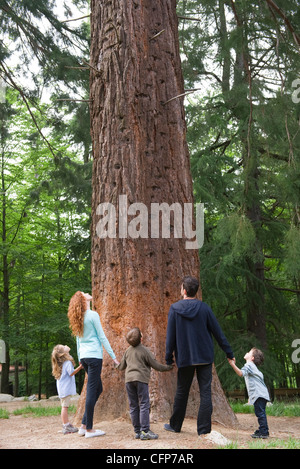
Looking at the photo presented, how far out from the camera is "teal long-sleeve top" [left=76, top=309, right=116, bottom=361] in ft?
16.0

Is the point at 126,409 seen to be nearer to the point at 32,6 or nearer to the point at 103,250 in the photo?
the point at 103,250

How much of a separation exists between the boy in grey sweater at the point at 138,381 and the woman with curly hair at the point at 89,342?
0.22 metres

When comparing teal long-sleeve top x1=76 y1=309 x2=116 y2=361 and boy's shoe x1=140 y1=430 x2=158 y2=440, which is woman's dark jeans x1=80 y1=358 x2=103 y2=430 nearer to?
teal long-sleeve top x1=76 y1=309 x2=116 y2=361

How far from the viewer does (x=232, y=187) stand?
37.7ft

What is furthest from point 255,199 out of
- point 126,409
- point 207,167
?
point 126,409

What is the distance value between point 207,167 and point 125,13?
575 centimetres

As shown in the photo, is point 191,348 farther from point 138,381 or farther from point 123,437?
point 123,437

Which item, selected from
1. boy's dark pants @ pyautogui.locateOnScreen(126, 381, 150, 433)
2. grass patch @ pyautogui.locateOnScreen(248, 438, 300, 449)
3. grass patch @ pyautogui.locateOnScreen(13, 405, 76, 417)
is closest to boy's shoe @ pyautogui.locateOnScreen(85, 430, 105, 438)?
boy's dark pants @ pyautogui.locateOnScreen(126, 381, 150, 433)

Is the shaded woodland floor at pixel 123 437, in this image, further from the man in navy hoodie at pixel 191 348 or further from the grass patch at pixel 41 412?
the grass patch at pixel 41 412

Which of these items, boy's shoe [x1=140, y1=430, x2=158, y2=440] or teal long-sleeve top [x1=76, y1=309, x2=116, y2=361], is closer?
boy's shoe [x1=140, y1=430, x2=158, y2=440]

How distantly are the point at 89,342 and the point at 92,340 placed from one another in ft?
0.11

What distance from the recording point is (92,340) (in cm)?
494

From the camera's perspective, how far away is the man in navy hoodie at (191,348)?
4523 mm

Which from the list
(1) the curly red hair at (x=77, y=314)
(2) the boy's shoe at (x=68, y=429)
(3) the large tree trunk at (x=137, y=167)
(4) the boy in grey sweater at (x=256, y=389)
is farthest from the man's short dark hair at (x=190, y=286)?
(2) the boy's shoe at (x=68, y=429)
